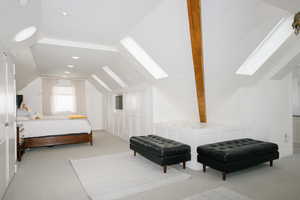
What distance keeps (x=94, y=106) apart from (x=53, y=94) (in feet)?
5.84

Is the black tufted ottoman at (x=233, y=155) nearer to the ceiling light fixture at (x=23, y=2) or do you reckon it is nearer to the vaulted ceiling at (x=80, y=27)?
the vaulted ceiling at (x=80, y=27)

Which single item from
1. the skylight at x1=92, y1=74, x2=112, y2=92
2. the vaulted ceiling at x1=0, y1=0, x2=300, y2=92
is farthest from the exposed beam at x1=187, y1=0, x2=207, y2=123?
the skylight at x1=92, y1=74, x2=112, y2=92

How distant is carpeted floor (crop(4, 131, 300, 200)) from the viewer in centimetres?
247

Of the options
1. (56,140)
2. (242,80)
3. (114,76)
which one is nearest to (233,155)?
(242,80)

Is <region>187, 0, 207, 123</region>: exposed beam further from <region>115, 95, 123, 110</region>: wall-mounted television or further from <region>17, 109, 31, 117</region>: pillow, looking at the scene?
<region>17, 109, 31, 117</region>: pillow

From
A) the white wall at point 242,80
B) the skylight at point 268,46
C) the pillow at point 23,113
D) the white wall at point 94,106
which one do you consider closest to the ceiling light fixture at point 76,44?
the white wall at point 242,80

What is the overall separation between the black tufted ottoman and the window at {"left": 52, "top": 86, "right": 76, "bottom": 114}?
6.47 metres

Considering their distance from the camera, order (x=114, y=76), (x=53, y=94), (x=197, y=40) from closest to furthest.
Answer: (x=197, y=40), (x=114, y=76), (x=53, y=94)

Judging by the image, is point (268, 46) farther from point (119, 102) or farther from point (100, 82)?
point (100, 82)

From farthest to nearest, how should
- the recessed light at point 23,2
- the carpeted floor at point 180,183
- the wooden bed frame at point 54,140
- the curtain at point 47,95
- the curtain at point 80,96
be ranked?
the curtain at point 80,96 < the curtain at point 47,95 < the wooden bed frame at point 54,140 < the carpeted floor at point 180,183 < the recessed light at point 23,2

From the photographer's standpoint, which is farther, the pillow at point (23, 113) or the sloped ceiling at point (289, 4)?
the pillow at point (23, 113)

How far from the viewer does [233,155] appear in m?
2.83

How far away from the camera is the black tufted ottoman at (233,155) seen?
281 cm

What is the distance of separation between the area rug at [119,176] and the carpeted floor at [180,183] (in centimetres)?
12
